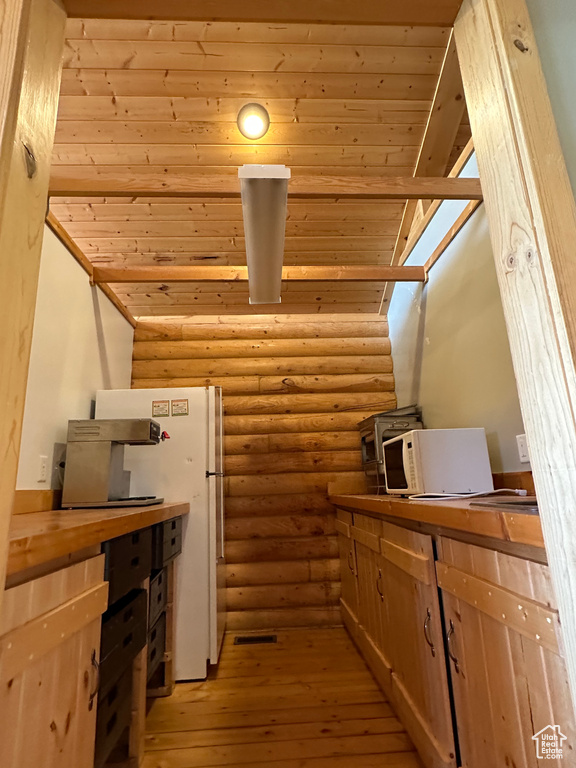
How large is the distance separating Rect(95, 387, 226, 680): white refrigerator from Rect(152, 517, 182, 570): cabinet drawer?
0.11m

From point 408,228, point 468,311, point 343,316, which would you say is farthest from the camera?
point 343,316

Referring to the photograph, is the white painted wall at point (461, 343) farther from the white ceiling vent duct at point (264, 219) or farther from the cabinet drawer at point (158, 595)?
the cabinet drawer at point (158, 595)

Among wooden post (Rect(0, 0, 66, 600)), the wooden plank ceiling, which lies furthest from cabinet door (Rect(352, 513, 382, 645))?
the wooden plank ceiling

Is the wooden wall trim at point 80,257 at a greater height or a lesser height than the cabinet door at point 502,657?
greater

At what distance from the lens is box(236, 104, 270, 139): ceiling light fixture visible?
8.13 ft

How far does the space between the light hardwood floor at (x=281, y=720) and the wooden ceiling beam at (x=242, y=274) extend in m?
2.57

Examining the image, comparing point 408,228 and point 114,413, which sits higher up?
point 408,228

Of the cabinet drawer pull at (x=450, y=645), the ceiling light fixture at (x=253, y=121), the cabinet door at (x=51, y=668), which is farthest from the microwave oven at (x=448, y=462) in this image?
the ceiling light fixture at (x=253, y=121)

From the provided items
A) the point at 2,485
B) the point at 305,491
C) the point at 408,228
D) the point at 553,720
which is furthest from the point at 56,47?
the point at 305,491

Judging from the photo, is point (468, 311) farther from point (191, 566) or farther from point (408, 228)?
point (191, 566)

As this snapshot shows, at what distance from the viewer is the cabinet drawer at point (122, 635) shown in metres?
1.31

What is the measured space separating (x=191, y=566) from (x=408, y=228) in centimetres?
295

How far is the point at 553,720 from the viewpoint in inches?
34.0

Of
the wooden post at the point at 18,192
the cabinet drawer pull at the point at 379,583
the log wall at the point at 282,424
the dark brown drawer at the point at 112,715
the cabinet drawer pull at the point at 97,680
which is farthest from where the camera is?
the log wall at the point at 282,424
